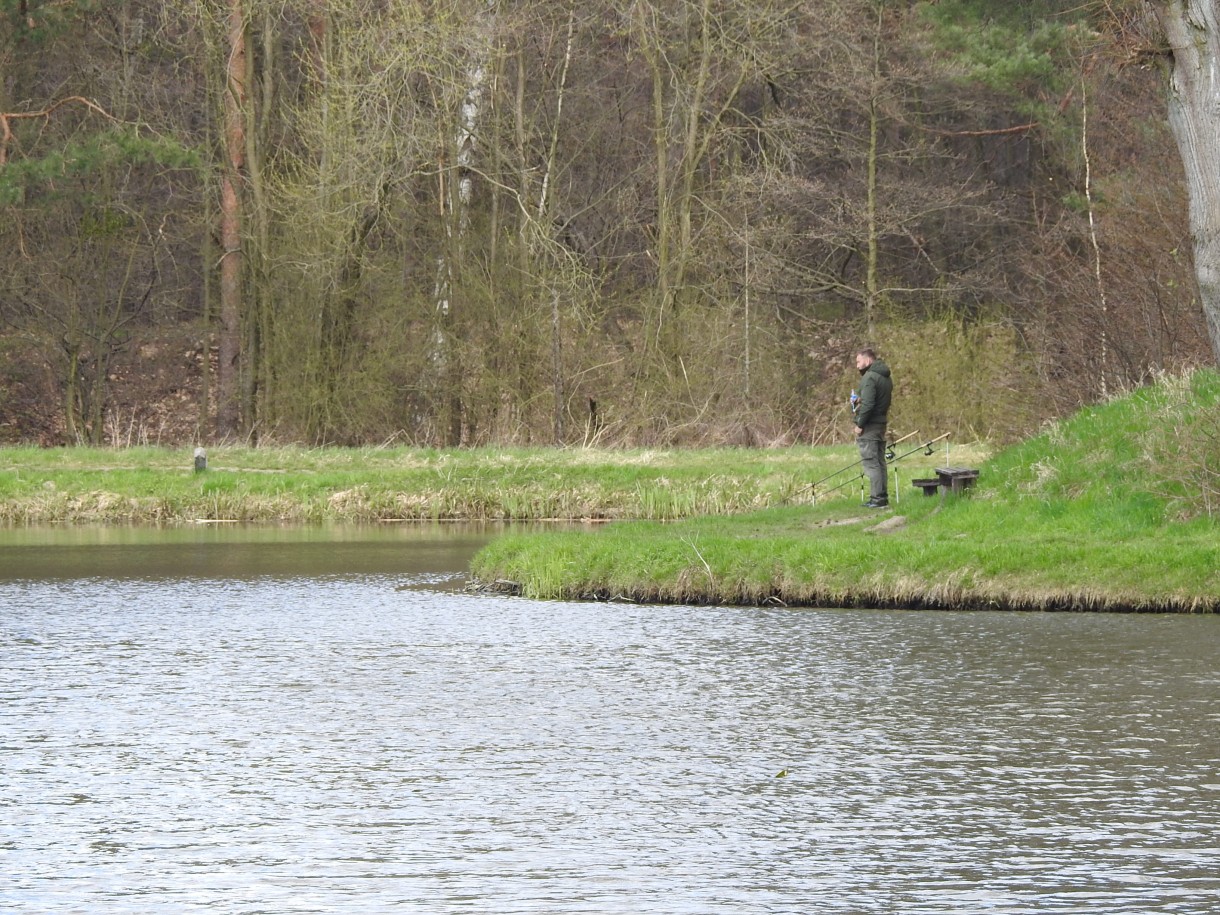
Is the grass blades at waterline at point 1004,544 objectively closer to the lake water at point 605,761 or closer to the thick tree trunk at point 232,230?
the lake water at point 605,761

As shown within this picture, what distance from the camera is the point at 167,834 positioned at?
8125mm

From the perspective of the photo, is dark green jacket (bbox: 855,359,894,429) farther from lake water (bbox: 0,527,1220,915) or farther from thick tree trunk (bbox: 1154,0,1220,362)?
lake water (bbox: 0,527,1220,915)

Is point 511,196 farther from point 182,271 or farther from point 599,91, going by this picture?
point 182,271

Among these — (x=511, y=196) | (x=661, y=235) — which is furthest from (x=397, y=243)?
(x=661, y=235)

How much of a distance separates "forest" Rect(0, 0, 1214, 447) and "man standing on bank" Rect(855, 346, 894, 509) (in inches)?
430

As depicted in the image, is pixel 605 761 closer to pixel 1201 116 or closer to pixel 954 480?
pixel 954 480

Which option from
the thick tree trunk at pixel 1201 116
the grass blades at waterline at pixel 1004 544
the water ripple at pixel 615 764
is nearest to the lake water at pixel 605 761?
the water ripple at pixel 615 764

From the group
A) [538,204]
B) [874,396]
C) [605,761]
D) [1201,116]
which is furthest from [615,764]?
[538,204]

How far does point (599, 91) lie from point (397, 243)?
5.97m

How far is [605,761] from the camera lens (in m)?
9.68

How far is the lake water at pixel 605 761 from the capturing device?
731 cm

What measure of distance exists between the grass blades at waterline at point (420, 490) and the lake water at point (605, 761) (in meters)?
10.5

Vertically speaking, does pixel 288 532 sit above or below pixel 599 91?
below

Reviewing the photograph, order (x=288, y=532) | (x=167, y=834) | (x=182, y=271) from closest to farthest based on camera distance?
(x=167, y=834)
(x=288, y=532)
(x=182, y=271)
